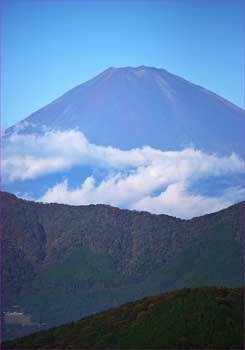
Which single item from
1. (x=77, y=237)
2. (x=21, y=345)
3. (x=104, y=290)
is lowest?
(x=21, y=345)

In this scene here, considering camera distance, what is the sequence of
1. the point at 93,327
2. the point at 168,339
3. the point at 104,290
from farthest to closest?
the point at 104,290 < the point at 93,327 < the point at 168,339

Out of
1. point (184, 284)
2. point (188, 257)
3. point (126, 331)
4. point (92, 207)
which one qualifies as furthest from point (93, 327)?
point (92, 207)

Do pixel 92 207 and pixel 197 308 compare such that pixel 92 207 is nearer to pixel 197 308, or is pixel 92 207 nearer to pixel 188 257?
pixel 188 257

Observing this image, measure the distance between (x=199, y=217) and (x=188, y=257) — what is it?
49.2 ft

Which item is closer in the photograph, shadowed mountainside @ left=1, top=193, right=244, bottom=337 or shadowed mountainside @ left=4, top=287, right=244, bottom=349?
shadowed mountainside @ left=4, top=287, right=244, bottom=349

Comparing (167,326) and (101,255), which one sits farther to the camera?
(101,255)

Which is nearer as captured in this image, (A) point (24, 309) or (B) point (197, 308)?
(B) point (197, 308)

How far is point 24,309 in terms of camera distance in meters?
142

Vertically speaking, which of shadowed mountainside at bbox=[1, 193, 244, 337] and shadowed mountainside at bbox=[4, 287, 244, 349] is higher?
shadowed mountainside at bbox=[1, 193, 244, 337]

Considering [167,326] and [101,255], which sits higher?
[101,255]

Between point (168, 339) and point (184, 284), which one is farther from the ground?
point (184, 284)

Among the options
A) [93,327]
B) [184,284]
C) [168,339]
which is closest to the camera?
[168,339]

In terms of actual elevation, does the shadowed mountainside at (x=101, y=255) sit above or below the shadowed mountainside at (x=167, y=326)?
above

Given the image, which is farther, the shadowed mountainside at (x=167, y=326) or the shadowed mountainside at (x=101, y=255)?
the shadowed mountainside at (x=101, y=255)
